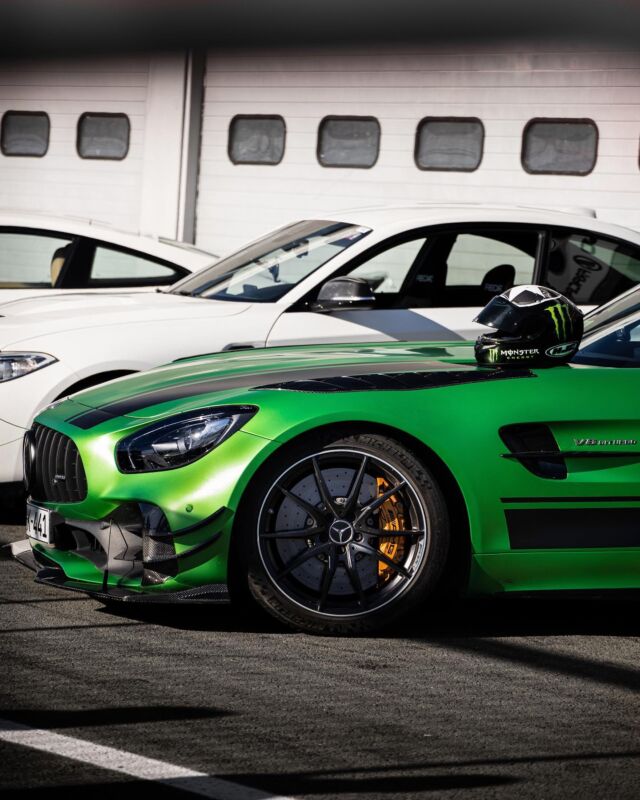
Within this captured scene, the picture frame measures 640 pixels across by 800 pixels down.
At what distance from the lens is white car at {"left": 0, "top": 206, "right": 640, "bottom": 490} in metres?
7.40

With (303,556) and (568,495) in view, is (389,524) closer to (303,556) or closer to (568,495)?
(303,556)

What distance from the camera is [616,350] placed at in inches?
232

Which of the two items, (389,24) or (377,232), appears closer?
(377,232)

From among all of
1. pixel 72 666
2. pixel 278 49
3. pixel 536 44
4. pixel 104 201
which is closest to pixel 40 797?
pixel 72 666

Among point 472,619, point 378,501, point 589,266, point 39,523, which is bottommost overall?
point 472,619

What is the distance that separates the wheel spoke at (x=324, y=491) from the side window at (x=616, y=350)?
46.7 inches

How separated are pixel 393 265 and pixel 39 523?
10.3 ft

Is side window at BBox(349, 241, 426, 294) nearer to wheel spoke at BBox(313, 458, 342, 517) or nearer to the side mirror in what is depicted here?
the side mirror

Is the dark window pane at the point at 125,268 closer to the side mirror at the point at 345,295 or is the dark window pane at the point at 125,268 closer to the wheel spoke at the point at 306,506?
the side mirror at the point at 345,295

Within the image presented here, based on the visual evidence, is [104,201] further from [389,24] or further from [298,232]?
[298,232]

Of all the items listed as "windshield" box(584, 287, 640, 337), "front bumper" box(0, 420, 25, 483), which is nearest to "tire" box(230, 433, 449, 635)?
"windshield" box(584, 287, 640, 337)

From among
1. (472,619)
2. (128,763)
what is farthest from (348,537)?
(128,763)

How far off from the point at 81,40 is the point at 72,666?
38.0 feet

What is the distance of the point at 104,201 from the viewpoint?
1519 cm
